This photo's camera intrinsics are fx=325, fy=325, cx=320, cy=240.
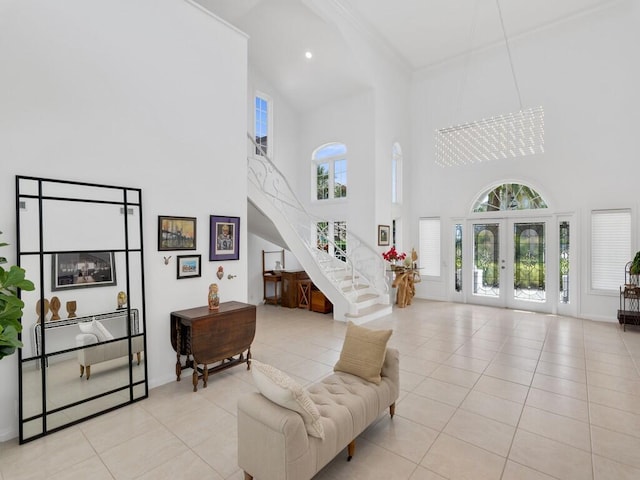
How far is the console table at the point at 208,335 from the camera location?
354cm

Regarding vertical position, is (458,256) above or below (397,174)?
below

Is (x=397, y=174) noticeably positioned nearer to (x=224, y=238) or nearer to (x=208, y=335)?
(x=224, y=238)

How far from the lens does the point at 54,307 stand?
9.49 ft

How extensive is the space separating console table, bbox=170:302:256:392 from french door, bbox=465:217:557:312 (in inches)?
245

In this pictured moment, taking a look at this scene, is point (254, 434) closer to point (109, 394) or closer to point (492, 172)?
point (109, 394)

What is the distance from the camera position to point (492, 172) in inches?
303

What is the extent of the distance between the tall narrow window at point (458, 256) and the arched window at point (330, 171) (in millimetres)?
3010

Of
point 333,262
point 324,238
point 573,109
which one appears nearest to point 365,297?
point 333,262

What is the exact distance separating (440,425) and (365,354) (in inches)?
36.9

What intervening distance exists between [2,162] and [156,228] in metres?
1.34

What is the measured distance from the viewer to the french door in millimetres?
7188

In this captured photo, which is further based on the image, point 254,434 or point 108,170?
point 108,170

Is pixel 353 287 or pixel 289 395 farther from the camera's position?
pixel 353 287

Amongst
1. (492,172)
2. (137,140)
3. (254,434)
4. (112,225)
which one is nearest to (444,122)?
(492,172)
